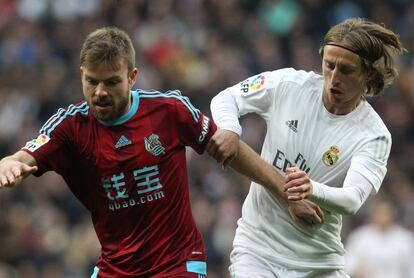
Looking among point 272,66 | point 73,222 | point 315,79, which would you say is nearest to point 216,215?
point 73,222

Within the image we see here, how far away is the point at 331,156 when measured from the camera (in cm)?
657

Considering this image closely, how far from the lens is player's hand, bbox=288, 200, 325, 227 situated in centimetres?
638

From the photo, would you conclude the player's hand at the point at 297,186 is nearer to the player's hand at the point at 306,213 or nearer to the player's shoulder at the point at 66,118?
the player's hand at the point at 306,213

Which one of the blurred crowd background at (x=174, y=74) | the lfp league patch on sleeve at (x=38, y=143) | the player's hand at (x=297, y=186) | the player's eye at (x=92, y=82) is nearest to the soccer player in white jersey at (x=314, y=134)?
the player's hand at (x=297, y=186)

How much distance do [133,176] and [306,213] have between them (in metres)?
1.08

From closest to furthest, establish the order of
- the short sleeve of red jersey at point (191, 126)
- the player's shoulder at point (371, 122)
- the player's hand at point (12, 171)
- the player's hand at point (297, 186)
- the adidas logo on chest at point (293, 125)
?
the player's hand at point (12, 171) → the player's hand at point (297, 186) → the short sleeve of red jersey at point (191, 126) → the player's shoulder at point (371, 122) → the adidas logo on chest at point (293, 125)

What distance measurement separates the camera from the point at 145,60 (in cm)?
1639

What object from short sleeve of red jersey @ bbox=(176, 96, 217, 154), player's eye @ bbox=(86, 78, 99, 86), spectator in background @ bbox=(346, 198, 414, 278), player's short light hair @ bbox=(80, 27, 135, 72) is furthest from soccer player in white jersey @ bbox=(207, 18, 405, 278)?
spectator in background @ bbox=(346, 198, 414, 278)

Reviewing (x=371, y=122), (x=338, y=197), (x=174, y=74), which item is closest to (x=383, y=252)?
(x=174, y=74)

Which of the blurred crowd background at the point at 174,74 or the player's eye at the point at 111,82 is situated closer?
the player's eye at the point at 111,82

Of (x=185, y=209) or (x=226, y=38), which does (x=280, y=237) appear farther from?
(x=226, y=38)

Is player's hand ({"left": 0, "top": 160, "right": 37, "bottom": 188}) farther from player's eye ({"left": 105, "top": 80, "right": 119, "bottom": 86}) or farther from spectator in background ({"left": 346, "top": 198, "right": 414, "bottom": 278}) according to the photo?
A: spectator in background ({"left": 346, "top": 198, "right": 414, "bottom": 278})

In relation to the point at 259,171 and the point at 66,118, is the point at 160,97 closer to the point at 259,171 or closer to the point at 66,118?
the point at 66,118

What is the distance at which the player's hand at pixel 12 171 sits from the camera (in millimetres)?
5523
